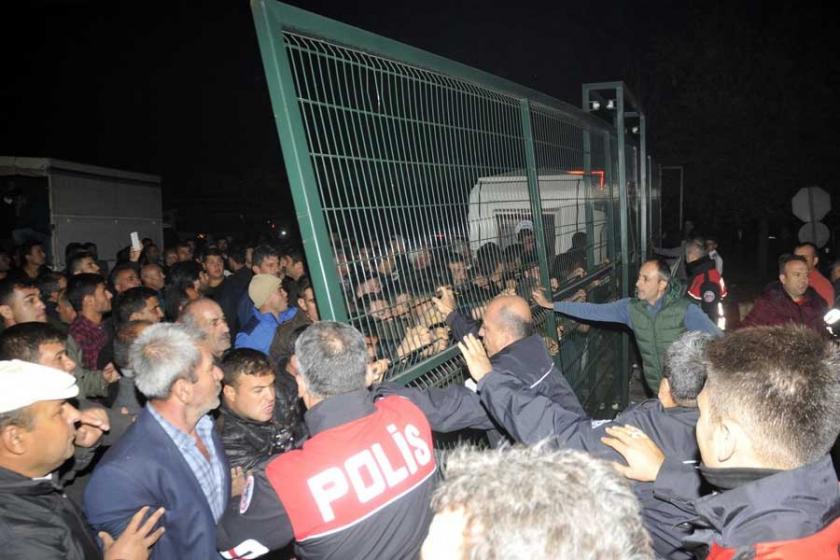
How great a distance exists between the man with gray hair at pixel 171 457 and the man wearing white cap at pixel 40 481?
3.8 inches

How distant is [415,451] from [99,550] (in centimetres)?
129

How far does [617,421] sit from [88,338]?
4.35 metres

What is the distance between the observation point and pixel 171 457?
2.54m

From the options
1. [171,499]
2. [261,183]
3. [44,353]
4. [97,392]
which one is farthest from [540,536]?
[261,183]

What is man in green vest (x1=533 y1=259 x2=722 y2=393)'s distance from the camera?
514 cm

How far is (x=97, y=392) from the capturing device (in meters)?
4.20

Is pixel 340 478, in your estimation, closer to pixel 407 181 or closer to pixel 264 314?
pixel 407 181

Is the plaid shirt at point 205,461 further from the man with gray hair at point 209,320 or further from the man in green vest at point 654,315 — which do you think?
the man in green vest at point 654,315

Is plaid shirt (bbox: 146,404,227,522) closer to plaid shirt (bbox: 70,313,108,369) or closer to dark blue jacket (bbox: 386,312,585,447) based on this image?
dark blue jacket (bbox: 386,312,585,447)

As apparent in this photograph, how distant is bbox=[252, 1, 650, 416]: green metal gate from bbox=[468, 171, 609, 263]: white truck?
0.05 ft

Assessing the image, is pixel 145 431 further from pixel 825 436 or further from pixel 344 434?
pixel 825 436

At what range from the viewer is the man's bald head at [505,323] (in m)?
3.39

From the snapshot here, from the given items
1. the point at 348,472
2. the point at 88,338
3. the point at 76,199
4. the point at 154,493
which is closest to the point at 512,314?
the point at 348,472

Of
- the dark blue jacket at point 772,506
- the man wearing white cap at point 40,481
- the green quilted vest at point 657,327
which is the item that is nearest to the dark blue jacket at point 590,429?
the dark blue jacket at point 772,506
